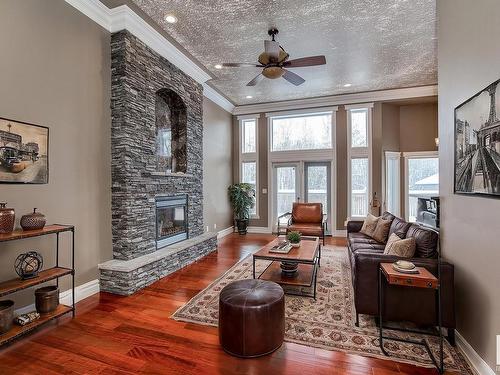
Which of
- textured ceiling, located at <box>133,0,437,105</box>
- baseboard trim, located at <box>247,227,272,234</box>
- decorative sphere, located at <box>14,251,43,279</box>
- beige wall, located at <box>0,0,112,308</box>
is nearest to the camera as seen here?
decorative sphere, located at <box>14,251,43,279</box>

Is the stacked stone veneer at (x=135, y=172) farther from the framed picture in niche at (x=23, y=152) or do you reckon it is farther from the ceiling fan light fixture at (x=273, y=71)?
the ceiling fan light fixture at (x=273, y=71)

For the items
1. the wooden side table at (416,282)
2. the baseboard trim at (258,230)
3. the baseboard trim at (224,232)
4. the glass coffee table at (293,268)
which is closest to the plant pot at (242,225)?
the baseboard trim at (224,232)

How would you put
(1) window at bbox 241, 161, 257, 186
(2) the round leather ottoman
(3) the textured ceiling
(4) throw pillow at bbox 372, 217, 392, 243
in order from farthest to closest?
1. (1) window at bbox 241, 161, 257, 186
2. (4) throw pillow at bbox 372, 217, 392, 243
3. (3) the textured ceiling
4. (2) the round leather ottoman

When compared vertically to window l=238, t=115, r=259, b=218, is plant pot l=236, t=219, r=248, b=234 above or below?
below

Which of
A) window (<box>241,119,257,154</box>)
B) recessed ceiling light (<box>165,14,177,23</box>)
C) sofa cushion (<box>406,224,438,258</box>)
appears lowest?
sofa cushion (<box>406,224,438,258</box>)

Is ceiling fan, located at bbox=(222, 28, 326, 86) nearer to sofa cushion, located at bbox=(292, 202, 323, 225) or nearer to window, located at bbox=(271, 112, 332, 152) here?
sofa cushion, located at bbox=(292, 202, 323, 225)

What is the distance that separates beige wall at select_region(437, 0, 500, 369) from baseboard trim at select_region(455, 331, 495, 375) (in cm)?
4

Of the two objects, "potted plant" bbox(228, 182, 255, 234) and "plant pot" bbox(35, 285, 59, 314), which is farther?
"potted plant" bbox(228, 182, 255, 234)

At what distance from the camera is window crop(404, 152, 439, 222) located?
21.8ft

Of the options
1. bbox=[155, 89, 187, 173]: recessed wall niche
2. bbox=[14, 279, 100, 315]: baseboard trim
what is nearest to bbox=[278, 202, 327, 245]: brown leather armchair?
bbox=[155, 89, 187, 173]: recessed wall niche

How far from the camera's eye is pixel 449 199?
8.04 feet

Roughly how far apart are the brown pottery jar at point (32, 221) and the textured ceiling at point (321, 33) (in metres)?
2.75

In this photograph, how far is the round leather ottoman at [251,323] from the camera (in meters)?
2.05

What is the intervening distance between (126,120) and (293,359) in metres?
3.38
